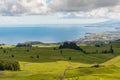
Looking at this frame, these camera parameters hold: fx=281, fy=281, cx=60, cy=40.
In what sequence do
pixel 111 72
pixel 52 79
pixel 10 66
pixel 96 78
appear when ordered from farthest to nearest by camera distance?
pixel 10 66 → pixel 111 72 → pixel 52 79 → pixel 96 78

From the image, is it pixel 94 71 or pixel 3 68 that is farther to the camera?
pixel 3 68

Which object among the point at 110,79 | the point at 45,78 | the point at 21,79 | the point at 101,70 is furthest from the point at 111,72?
the point at 21,79

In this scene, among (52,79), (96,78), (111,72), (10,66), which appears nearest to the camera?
(96,78)

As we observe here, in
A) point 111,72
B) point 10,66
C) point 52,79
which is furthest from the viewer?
point 10,66

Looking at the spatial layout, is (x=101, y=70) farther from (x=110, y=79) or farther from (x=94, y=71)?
(x=110, y=79)

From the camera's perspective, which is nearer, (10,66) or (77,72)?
(77,72)

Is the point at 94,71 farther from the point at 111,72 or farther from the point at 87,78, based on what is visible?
the point at 87,78

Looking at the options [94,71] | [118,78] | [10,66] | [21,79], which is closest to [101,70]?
[94,71]

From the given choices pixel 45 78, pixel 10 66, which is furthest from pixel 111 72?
pixel 10 66

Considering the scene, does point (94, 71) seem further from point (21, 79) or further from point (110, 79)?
point (21, 79)
